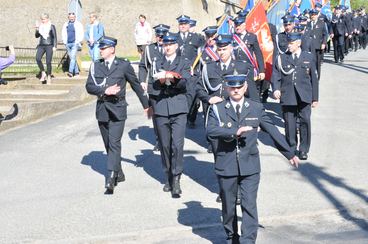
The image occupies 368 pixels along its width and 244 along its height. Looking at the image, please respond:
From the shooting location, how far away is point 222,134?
6133 mm

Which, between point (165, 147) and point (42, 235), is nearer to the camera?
point (42, 235)

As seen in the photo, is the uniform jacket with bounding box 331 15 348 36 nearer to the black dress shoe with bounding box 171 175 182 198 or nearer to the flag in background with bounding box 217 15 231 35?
the flag in background with bounding box 217 15 231 35

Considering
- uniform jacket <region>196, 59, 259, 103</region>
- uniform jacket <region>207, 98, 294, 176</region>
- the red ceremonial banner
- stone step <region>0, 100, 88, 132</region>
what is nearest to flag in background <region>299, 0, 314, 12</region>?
the red ceremonial banner

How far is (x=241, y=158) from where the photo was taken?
20.5 feet

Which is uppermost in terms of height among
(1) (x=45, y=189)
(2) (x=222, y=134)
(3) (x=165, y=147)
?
(2) (x=222, y=134)

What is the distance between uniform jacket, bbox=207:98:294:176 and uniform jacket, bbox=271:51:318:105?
13.2 ft

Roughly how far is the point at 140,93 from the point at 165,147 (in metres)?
0.80

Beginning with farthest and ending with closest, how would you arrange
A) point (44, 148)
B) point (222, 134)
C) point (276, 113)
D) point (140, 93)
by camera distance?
point (276, 113)
point (44, 148)
point (140, 93)
point (222, 134)

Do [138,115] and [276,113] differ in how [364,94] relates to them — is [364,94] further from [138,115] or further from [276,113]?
[138,115]

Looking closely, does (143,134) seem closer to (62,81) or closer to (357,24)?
(62,81)

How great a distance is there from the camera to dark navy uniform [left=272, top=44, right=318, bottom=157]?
33.6 ft

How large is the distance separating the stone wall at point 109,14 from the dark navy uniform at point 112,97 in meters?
17.1

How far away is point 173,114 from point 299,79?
2.65 meters

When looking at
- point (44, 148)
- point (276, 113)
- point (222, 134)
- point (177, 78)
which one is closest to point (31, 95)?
point (44, 148)
